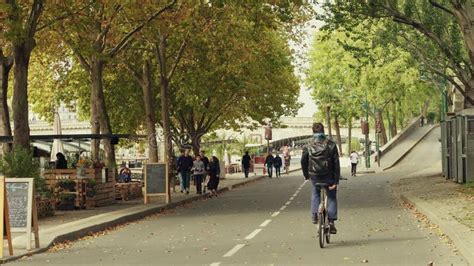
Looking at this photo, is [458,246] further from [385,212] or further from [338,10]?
[338,10]

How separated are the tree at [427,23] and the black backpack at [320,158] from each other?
513 inches

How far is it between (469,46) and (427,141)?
60318 millimetres

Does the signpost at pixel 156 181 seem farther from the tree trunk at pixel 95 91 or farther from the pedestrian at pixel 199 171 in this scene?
the pedestrian at pixel 199 171

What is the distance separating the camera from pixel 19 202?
49.2 ft

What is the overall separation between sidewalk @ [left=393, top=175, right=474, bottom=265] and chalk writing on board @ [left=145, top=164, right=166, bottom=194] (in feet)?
24.3

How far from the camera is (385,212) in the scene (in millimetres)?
22969

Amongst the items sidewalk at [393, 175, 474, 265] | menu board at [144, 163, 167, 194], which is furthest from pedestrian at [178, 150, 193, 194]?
sidewalk at [393, 175, 474, 265]

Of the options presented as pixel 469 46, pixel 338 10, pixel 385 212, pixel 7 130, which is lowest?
pixel 385 212

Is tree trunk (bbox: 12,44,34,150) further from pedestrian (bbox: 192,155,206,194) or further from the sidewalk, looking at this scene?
pedestrian (bbox: 192,155,206,194)

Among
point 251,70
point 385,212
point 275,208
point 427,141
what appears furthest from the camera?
point 427,141

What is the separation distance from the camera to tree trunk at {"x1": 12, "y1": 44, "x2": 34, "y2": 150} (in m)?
23.3

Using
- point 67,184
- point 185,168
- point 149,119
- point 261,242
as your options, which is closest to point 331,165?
point 261,242

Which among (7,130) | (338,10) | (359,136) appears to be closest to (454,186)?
(338,10)

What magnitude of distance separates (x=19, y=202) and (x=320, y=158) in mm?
4914
